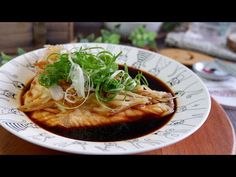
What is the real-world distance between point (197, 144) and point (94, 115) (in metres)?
0.37

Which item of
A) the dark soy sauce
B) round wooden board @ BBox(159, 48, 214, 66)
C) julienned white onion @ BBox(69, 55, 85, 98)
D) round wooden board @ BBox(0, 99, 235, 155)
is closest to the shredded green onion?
julienned white onion @ BBox(69, 55, 85, 98)

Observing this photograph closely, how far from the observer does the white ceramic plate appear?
1074 mm

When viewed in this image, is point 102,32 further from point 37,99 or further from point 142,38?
point 37,99

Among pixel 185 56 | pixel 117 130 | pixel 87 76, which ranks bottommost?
pixel 185 56

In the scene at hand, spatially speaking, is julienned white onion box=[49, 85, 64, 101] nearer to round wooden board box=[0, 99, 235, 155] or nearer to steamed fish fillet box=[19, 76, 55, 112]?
steamed fish fillet box=[19, 76, 55, 112]

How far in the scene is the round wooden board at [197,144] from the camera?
3.79 ft

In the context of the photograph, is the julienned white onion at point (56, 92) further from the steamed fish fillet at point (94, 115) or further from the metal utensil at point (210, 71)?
the metal utensil at point (210, 71)

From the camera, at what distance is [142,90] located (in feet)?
4.57

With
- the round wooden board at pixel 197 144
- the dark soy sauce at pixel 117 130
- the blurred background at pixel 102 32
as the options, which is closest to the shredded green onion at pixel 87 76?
the dark soy sauce at pixel 117 130

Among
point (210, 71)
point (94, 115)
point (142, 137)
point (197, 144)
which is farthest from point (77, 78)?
point (210, 71)

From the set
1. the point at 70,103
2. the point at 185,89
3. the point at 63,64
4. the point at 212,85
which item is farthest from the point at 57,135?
the point at 212,85

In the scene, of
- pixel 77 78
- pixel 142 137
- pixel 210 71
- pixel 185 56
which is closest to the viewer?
pixel 142 137

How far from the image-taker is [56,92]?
1.30 m

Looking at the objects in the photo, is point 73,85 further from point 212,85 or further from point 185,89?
point 212,85
